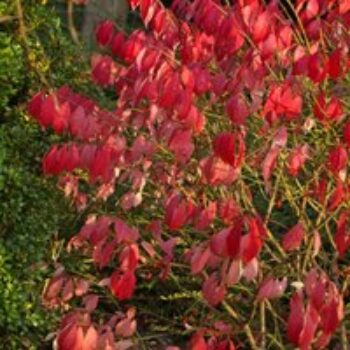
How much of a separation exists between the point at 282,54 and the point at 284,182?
0.60 metres

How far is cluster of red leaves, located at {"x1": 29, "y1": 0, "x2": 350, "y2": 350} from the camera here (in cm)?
267

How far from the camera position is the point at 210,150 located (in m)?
3.99

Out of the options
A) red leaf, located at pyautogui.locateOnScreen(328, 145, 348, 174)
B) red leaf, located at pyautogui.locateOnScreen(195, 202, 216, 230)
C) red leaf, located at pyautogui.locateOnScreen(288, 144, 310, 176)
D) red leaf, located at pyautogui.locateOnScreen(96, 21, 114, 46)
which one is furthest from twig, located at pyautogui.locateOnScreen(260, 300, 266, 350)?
red leaf, located at pyautogui.locateOnScreen(96, 21, 114, 46)

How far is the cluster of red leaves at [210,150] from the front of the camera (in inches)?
105

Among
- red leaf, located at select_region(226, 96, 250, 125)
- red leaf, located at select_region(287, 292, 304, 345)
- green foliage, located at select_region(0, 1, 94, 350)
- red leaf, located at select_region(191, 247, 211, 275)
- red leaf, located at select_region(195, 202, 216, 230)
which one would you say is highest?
red leaf, located at select_region(226, 96, 250, 125)

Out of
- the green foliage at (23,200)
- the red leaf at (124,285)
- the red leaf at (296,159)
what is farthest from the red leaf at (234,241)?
the green foliage at (23,200)

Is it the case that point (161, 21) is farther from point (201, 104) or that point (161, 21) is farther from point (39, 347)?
point (39, 347)

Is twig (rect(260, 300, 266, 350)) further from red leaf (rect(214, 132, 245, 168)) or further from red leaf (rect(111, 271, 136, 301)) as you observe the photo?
red leaf (rect(214, 132, 245, 168))

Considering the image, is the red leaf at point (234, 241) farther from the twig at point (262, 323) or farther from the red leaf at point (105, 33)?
the red leaf at point (105, 33)

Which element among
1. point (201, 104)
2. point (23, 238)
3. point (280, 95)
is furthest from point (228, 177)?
point (23, 238)

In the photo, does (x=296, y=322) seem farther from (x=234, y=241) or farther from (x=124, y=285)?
(x=124, y=285)

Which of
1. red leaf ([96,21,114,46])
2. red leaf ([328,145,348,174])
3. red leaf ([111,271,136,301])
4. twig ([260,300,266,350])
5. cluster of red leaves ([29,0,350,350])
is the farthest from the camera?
red leaf ([96,21,114,46])

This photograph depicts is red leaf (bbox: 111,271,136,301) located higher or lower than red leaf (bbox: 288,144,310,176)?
lower

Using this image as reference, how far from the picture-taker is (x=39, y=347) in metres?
4.23
